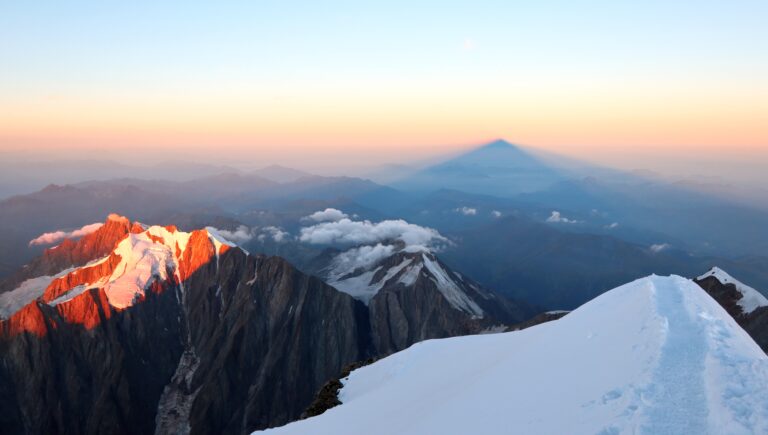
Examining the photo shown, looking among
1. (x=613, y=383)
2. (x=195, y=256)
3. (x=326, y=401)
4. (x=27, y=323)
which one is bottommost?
(x=27, y=323)

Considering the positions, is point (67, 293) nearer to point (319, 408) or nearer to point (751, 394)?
point (319, 408)

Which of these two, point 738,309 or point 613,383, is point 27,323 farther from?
point 738,309

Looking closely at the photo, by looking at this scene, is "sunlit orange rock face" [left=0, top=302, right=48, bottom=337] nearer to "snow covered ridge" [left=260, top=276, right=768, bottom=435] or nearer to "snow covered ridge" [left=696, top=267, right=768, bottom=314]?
"snow covered ridge" [left=260, top=276, right=768, bottom=435]

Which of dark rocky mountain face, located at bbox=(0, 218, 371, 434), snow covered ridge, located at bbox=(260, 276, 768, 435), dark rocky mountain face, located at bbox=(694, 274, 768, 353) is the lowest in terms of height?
dark rocky mountain face, located at bbox=(0, 218, 371, 434)

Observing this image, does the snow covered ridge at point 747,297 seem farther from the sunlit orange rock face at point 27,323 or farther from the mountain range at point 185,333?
the sunlit orange rock face at point 27,323

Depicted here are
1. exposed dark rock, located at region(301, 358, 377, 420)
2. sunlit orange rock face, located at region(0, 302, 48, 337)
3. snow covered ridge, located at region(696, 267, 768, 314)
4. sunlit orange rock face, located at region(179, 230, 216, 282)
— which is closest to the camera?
exposed dark rock, located at region(301, 358, 377, 420)

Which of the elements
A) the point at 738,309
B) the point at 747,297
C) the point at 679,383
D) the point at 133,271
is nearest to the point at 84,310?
the point at 133,271

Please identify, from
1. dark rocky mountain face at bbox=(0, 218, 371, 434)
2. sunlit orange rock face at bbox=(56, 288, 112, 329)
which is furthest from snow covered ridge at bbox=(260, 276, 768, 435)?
sunlit orange rock face at bbox=(56, 288, 112, 329)

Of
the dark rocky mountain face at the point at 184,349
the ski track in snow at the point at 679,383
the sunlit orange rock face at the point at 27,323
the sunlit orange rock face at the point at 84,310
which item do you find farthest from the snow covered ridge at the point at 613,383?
the sunlit orange rock face at the point at 84,310
